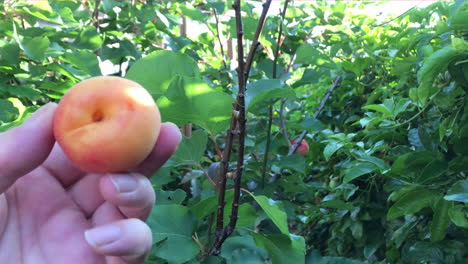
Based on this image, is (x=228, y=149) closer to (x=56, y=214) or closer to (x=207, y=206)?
(x=207, y=206)

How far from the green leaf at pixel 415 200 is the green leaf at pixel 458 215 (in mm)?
78

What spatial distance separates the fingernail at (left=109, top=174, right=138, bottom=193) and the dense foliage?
27cm

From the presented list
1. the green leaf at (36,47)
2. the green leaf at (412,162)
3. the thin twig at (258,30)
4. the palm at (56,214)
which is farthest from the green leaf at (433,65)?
the green leaf at (36,47)

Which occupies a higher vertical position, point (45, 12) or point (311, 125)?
point (45, 12)

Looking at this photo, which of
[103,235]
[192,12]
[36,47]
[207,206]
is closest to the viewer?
[103,235]

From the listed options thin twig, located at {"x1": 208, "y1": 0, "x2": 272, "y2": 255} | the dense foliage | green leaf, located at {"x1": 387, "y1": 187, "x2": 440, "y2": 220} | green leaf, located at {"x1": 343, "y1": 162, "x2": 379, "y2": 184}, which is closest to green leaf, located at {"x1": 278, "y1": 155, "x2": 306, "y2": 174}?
the dense foliage

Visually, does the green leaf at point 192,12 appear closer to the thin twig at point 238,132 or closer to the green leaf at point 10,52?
the green leaf at point 10,52

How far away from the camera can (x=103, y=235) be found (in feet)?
2.04

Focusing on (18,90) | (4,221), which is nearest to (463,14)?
(4,221)

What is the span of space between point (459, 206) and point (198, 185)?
37.3 inches

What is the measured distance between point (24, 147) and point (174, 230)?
38cm

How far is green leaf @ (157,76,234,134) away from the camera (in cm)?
87

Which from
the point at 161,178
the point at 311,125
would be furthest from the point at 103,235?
the point at 311,125

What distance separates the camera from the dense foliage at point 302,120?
0.95 m
